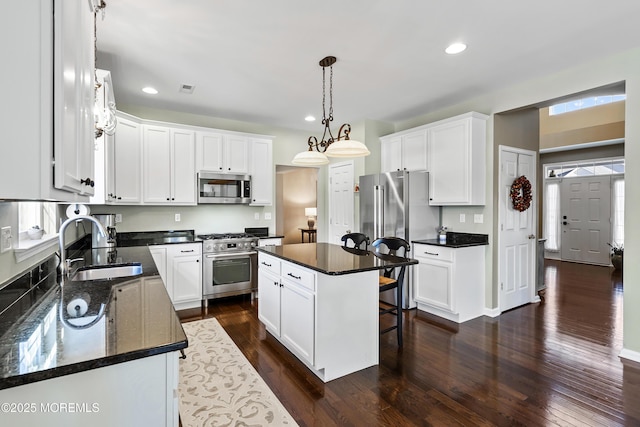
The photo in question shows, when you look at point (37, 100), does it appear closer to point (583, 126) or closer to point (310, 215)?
point (310, 215)

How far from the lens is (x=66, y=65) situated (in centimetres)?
99

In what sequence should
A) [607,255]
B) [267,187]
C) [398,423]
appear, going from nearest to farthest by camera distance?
1. [398,423]
2. [267,187]
3. [607,255]

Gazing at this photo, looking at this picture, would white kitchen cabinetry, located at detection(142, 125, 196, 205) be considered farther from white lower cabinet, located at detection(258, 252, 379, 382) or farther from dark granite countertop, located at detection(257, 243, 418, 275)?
white lower cabinet, located at detection(258, 252, 379, 382)

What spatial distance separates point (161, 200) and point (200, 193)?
1.62 ft

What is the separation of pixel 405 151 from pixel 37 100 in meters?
4.23

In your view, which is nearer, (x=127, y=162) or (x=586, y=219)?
(x=127, y=162)

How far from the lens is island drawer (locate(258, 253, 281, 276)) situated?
2957mm

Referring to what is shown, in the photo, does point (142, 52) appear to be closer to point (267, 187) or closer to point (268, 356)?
point (267, 187)

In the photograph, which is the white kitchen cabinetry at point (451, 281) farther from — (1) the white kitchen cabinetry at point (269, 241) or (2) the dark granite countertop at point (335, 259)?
(1) the white kitchen cabinetry at point (269, 241)

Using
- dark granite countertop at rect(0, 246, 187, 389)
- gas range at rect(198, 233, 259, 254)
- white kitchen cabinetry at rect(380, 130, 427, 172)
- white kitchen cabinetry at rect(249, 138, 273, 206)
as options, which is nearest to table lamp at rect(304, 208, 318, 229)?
white kitchen cabinetry at rect(249, 138, 273, 206)

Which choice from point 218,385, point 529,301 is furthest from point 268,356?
point 529,301

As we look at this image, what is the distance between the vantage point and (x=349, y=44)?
2.67 m

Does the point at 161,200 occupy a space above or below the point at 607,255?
above

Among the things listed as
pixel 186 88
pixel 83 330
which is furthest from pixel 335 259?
pixel 186 88
